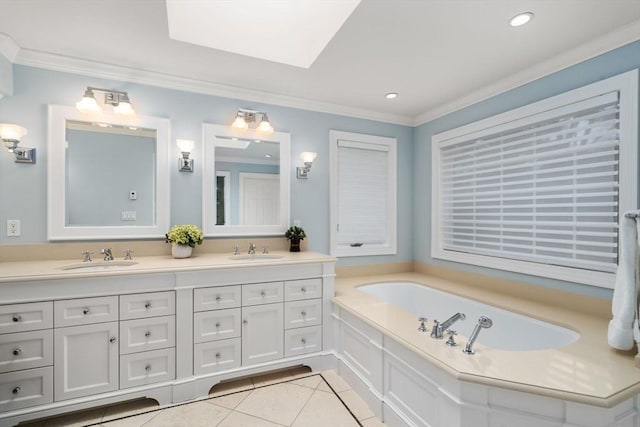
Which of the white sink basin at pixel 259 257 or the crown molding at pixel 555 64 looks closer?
the crown molding at pixel 555 64

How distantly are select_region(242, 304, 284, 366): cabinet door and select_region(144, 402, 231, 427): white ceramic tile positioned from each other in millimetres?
344

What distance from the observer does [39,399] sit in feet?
5.81

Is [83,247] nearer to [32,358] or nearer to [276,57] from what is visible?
[32,358]

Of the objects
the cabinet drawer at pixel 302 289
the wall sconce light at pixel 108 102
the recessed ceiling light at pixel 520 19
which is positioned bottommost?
Result: the cabinet drawer at pixel 302 289

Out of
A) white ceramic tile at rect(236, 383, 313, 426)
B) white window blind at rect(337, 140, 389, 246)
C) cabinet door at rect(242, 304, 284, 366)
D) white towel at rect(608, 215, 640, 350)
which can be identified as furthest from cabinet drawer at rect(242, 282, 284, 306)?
white towel at rect(608, 215, 640, 350)

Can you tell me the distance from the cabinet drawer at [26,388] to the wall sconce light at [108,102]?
5.80ft

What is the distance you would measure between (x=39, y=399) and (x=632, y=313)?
3.24 meters

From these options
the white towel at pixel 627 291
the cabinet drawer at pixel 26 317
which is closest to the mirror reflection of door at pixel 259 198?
the cabinet drawer at pixel 26 317

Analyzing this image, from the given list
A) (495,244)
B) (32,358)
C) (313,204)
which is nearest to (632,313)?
(495,244)

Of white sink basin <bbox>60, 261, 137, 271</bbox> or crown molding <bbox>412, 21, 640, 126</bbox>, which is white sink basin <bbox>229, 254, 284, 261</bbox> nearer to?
white sink basin <bbox>60, 261, 137, 271</bbox>

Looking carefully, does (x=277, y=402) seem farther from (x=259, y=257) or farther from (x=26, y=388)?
(x=26, y=388)

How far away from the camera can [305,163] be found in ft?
9.73

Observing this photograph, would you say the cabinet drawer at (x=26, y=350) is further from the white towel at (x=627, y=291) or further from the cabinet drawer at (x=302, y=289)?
the white towel at (x=627, y=291)

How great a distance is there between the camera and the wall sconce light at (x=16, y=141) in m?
2.02
